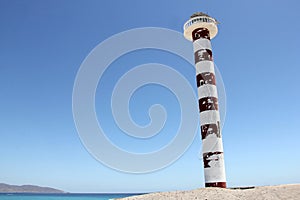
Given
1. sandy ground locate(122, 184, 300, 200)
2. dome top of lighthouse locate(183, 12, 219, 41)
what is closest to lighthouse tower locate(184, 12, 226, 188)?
dome top of lighthouse locate(183, 12, 219, 41)

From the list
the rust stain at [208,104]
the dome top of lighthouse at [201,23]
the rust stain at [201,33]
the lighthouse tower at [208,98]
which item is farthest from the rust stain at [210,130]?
the dome top of lighthouse at [201,23]

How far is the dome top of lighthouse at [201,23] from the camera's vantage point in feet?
73.1

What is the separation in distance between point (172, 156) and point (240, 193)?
5994mm

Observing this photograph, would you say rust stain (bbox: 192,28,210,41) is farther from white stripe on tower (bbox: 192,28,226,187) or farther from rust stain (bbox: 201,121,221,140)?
rust stain (bbox: 201,121,221,140)

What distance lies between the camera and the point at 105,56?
1888 cm

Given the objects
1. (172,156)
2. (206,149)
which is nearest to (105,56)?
(172,156)

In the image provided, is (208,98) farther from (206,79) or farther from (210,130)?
(210,130)

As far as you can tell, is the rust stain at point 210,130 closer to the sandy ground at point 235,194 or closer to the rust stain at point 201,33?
the sandy ground at point 235,194

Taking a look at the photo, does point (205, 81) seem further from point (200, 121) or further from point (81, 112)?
point (81, 112)

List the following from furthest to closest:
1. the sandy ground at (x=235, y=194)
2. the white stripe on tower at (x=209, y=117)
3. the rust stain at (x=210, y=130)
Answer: the rust stain at (x=210, y=130), the white stripe on tower at (x=209, y=117), the sandy ground at (x=235, y=194)

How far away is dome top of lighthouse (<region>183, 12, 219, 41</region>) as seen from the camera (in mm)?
22273

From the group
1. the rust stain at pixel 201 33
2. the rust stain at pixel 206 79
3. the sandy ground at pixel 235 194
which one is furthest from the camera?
the rust stain at pixel 201 33

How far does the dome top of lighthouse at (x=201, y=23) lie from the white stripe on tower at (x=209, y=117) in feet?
4.78

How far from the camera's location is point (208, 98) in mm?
19891
